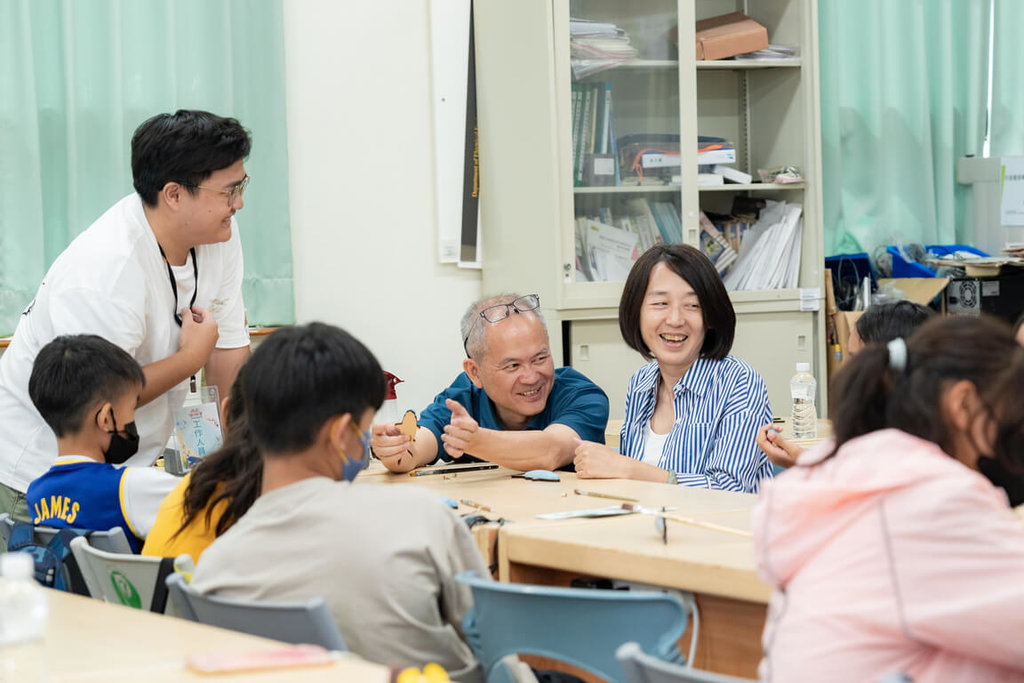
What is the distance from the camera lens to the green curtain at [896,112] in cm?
481

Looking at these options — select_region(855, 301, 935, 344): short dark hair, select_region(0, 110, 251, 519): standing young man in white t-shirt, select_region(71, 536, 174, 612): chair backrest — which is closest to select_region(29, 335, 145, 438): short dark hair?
select_region(0, 110, 251, 519): standing young man in white t-shirt

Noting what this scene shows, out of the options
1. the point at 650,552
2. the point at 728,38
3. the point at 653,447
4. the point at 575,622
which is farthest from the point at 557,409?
the point at 728,38

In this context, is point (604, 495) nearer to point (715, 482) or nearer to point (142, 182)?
point (715, 482)

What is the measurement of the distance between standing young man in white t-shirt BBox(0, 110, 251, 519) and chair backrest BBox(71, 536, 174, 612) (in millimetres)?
607

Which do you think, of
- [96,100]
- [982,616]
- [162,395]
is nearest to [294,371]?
[982,616]

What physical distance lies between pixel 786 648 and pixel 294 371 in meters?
0.76

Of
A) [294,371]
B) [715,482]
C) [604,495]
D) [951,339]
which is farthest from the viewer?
[715,482]

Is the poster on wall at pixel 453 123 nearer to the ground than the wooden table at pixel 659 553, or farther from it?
farther from it

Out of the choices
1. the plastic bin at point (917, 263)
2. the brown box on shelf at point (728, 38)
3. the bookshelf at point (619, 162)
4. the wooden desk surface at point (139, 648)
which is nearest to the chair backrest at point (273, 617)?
the wooden desk surface at point (139, 648)

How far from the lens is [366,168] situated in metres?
4.35

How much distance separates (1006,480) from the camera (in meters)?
1.92

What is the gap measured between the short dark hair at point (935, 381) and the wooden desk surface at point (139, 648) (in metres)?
0.65

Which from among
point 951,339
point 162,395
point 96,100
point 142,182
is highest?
point 96,100

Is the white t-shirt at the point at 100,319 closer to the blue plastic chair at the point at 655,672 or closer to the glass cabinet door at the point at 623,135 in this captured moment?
the blue plastic chair at the point at 655,672
